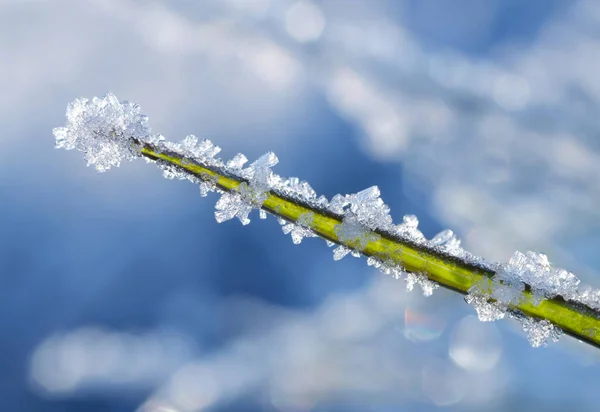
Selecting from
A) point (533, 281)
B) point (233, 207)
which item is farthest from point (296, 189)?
point (533, 281)

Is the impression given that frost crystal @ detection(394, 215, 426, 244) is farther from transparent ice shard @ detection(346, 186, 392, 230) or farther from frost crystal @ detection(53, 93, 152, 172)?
frost crystal @ detection(53, 93, 152, 172)

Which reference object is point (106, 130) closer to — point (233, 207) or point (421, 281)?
point (233, 207)

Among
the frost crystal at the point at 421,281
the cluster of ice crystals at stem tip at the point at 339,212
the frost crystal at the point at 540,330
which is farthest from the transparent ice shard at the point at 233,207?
the frost crystal at the point at 540,330

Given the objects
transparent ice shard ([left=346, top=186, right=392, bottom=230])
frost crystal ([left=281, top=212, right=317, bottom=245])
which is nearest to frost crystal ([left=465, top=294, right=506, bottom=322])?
transparent ice shard ([left=346, top=186, right=392, bottom=230])

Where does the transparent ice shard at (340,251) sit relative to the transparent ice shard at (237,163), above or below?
below

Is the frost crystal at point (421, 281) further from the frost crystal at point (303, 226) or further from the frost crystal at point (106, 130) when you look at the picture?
the frost crystal at point (106, 130)

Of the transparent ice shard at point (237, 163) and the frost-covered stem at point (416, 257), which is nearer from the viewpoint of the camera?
the frost-covered stem at point (416, 257)

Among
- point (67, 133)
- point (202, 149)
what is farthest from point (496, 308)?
point (67, 133)

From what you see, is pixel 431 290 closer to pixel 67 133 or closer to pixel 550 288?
pixel 550 288

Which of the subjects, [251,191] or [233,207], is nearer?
[251,191]
